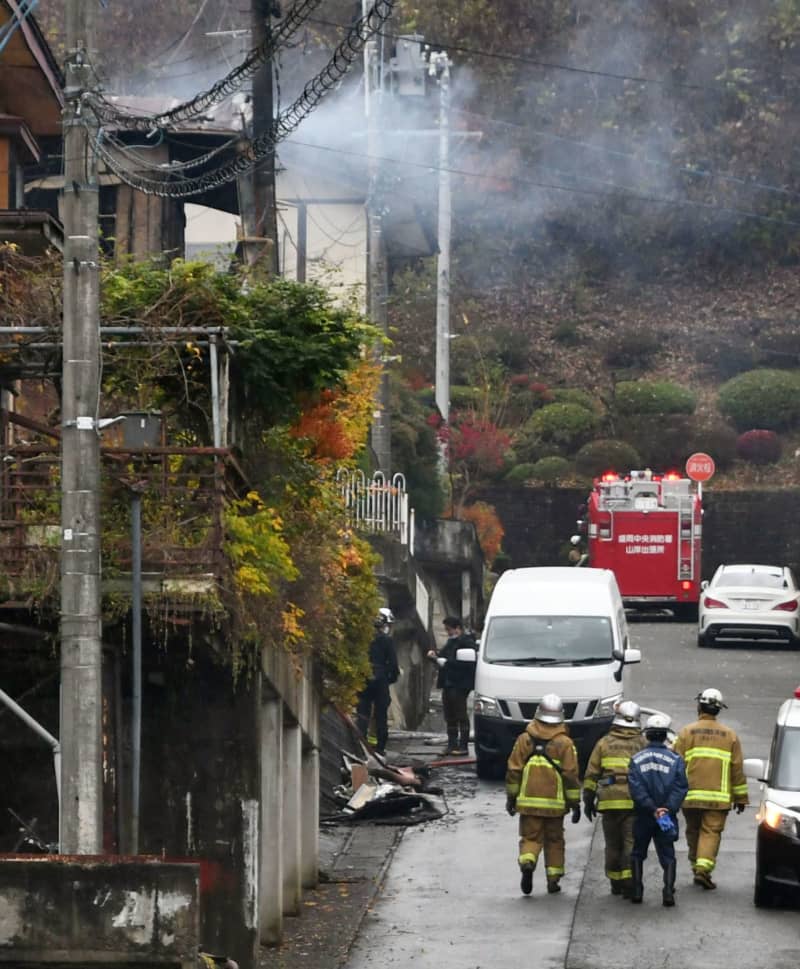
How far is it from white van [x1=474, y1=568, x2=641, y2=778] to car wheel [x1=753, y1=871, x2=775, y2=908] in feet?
19.5

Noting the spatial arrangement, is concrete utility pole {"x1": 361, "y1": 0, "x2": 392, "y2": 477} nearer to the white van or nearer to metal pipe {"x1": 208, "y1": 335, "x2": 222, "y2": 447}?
the white van

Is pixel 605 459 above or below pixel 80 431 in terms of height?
above

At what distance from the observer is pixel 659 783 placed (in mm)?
16172

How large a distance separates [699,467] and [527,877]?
31.5m

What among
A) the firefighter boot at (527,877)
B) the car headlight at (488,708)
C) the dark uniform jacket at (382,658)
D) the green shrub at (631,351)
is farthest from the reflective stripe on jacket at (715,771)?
the green shrub at (631,351)

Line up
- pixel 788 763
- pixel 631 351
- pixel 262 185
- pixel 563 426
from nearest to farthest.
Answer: pixel 788 763
pixel 262 185
pixel 563 426
pixel 631 351

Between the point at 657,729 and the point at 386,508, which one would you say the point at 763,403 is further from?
the point at 657,729

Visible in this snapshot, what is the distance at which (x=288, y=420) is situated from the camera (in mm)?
15750

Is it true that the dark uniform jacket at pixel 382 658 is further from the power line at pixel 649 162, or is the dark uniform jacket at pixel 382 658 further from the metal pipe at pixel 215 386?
the power line at pixel 649 162

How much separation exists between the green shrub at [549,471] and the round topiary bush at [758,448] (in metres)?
4.96

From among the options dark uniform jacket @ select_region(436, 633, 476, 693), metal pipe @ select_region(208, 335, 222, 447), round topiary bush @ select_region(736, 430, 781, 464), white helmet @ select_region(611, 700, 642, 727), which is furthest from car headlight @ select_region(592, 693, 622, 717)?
round topiary bush @ select_region(736, 430, 781, 464)

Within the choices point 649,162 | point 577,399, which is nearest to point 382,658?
point 577,399

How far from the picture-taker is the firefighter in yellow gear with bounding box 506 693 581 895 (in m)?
16.6

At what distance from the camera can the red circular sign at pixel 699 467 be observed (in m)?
47.5
